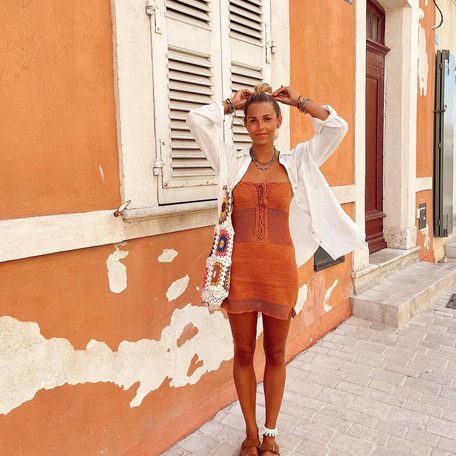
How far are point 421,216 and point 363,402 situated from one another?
4271 mm

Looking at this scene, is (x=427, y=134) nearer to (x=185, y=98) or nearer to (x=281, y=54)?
(x=281, y=54)

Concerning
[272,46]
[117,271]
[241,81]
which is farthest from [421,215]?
[117,271]

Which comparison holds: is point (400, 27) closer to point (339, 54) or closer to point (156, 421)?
point (339, 54)

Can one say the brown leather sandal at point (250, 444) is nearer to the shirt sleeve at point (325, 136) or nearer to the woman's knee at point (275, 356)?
the woman's knee at point (275, 356)

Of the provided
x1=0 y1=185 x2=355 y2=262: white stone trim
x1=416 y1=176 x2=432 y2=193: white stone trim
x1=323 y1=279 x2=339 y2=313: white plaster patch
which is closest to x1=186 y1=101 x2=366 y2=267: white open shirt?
x1=0 y1=185 x2=355 y2=262: white stone trim

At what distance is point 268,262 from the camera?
2.28 m

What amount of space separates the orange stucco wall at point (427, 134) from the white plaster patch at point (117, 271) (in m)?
5.42

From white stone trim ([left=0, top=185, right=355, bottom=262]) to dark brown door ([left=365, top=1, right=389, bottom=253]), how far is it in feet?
12.2

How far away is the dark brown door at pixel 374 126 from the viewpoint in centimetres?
582

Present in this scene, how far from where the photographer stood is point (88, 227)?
216 centimetres

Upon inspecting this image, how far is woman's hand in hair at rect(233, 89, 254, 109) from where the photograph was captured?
7.68ft

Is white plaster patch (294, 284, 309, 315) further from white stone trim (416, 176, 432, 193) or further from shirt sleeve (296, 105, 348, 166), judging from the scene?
white stone trim (416, 176, 432, 193)

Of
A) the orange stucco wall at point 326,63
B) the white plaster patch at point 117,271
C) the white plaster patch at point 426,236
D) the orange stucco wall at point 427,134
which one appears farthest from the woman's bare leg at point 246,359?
the white plaster patch at point 426,236

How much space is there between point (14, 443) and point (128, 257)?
3.21 ft
